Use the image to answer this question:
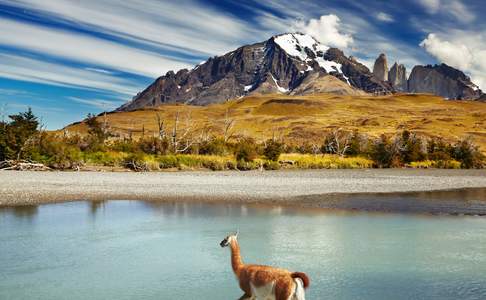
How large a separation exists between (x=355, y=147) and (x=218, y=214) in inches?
1804

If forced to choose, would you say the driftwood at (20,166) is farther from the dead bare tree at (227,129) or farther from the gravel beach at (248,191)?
the dead bare tree at (227,129)

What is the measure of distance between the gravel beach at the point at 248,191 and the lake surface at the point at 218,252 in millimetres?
3085

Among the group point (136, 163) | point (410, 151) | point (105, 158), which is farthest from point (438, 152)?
point (105, 158)

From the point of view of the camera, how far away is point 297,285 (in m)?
7.08

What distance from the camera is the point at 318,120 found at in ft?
431

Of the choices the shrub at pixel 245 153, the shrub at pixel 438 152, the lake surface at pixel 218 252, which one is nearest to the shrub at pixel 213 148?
the shrub at pixel 245 153

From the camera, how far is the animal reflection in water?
707 centimetres

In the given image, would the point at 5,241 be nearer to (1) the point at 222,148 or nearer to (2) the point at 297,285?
(2) the point at 297,285

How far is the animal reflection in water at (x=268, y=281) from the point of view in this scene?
7.07 metres

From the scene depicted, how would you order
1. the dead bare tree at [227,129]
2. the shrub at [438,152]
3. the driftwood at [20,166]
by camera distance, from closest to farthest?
the driftwood at [20,166]
the shrub at [438,152]
the dead bare tree at [227,129]

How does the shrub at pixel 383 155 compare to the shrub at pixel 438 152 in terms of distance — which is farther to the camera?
the shrub at pixel 438 152

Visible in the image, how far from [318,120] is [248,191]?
4180 inches

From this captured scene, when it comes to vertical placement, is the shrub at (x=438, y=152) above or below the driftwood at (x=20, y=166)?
above

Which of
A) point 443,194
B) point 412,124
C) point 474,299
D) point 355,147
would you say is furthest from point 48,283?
point 412,124
